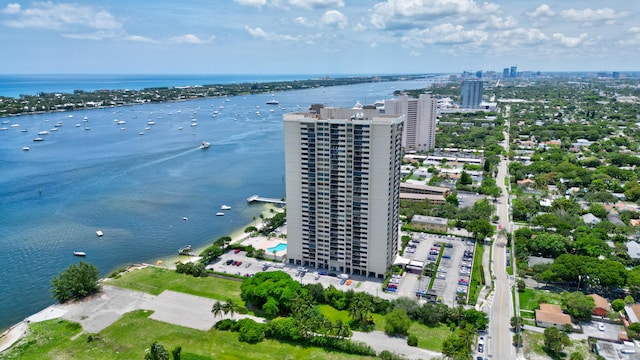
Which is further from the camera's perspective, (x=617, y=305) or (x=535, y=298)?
(x=535, y=298)

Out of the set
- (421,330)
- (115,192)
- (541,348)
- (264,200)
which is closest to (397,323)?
(421,330)

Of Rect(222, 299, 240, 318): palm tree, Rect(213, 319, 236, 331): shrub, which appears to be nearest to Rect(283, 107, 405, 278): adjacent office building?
Rect(222, 299, 240, 318): palm tree

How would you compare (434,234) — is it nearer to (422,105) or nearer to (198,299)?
(198,299)

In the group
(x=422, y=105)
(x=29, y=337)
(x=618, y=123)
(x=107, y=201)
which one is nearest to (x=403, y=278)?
(x=29, y=337)

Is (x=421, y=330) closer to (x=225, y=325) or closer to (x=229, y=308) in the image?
(x=229, y=308)

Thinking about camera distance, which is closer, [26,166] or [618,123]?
[26,166]

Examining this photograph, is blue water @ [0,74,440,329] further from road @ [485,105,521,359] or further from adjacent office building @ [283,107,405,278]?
road @ [485,105,521,359]

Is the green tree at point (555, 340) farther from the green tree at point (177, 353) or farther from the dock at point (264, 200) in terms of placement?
the dock at point (264, 200)
